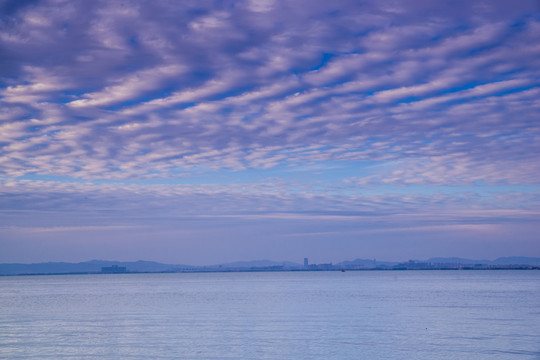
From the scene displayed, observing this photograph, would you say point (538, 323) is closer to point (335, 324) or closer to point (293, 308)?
point (335, 324)

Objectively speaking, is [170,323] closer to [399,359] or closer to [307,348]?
[307,348]

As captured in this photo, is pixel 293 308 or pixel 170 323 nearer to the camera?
pixel 170 323

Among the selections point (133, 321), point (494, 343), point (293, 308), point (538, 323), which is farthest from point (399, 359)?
point (293, 308)

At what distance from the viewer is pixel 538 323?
3878 cm

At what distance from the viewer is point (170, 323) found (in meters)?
41.2

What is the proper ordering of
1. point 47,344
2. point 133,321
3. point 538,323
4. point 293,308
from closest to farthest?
1. point 47,344
2. point 538,323
3. point 133,321
4. point 293,308

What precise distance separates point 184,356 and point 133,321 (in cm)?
1736

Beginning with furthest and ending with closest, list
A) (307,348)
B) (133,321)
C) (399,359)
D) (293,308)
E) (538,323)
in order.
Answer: (293,308), (133,321), (538,323), (307,348), (399,359)

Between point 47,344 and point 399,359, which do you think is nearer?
point 399,359

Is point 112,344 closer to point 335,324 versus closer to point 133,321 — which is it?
point 133,321

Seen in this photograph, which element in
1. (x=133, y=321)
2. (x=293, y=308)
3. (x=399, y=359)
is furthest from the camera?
(x=293, y=308)

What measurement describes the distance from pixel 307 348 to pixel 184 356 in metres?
6.23

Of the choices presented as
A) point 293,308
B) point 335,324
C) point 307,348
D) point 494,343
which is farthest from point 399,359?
point 293,308

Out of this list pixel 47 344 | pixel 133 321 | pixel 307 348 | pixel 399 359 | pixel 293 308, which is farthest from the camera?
pixel 293 308
